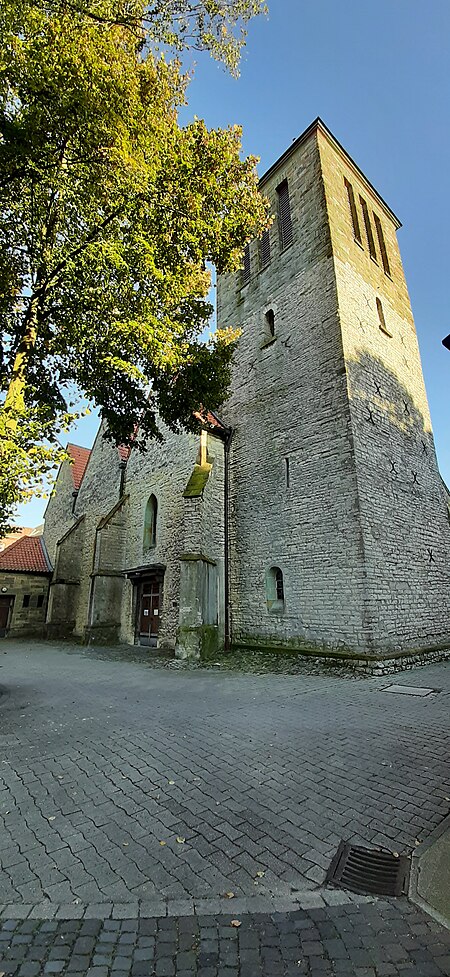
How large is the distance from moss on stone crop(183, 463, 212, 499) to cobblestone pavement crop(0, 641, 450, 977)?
7184mm

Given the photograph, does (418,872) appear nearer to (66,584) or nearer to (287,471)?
(287,471)

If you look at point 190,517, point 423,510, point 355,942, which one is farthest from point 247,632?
point 355,942

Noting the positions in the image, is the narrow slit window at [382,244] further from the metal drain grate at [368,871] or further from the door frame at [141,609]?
the metal drain grate at [368,871]

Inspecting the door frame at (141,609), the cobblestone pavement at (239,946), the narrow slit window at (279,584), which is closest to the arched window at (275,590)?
the narrow slit window at (279,584)

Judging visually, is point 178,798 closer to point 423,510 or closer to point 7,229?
point 7,229

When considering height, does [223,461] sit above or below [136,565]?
above

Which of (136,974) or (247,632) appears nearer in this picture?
(136,974)

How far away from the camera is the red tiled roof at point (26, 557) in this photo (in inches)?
946

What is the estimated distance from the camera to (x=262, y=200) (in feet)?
31.2

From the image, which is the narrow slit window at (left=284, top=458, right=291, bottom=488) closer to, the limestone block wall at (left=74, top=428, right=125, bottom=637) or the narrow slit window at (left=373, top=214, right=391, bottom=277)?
the narrow slit window at (left=373, top=214, right=391, bottom=277)

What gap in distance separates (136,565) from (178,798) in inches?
556

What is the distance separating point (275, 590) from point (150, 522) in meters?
6.89

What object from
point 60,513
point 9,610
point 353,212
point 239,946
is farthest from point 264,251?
point 9,610

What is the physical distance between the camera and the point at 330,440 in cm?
1189
